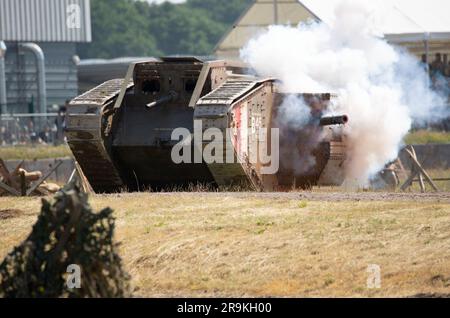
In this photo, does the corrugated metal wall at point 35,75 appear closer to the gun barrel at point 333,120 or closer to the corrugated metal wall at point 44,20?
the corrugated metal wall at point 44,20

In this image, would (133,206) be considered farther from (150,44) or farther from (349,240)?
(150,44)

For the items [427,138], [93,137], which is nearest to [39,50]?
[427,138]

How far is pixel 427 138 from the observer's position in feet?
126

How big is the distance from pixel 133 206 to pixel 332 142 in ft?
22.0

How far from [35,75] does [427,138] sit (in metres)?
26.2

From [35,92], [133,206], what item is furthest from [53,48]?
[133,206]

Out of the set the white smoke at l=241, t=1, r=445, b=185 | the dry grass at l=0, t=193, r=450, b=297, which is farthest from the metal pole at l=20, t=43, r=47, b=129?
the dry grass at l=0, t=193, r=450, b=297

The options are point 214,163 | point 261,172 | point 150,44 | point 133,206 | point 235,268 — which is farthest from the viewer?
point 150,44

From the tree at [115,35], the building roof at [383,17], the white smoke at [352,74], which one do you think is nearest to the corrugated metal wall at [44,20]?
the building roof at [383,17]

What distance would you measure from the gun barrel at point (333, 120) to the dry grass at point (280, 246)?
4856 millimetres

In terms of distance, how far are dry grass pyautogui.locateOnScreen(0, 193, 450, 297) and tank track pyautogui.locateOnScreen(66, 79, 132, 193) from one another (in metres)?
4.00

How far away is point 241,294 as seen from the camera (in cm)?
1451

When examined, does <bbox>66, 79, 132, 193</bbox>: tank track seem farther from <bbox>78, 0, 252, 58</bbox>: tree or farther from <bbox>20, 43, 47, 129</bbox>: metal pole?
<bbox>78, 0, 252, 58</bbox>: tree

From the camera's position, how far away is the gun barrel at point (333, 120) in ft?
78.5
